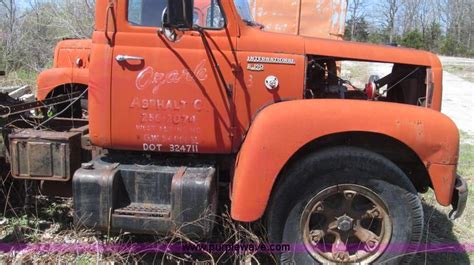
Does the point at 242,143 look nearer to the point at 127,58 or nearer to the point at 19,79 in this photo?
the point at 127,58

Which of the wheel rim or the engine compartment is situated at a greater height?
the engine compartment

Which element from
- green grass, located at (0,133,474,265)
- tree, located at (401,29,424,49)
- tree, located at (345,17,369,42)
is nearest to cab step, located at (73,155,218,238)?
green grass, located at (0,133,474,265)

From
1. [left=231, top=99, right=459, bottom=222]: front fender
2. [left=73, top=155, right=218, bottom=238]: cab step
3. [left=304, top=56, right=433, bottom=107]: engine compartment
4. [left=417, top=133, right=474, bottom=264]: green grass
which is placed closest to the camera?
[left=231, top=99, right=459, bottom=222]: front fender

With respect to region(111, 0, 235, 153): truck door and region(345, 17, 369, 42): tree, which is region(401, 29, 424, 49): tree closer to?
region(345, 17, 369, 42): tree

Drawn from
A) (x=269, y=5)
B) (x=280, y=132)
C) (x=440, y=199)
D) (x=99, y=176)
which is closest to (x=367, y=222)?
(x=440, y=199)

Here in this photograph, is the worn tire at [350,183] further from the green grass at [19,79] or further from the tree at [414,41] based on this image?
the tree at [414,41]

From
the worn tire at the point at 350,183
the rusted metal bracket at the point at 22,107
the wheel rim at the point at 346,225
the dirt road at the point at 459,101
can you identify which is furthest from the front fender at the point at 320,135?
the dirt road at the point at 459,101

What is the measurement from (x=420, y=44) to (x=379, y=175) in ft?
143

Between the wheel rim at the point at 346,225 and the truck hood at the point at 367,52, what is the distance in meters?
1.06

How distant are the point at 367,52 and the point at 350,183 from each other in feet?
3.68

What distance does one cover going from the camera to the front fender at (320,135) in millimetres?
3357

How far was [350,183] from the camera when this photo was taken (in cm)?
347

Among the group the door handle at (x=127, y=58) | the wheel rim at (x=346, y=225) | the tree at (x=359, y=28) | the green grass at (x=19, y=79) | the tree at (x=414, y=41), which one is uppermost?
the tree at (x=359, y=28)

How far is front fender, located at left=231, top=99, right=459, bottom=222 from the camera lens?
3357 millimetres
